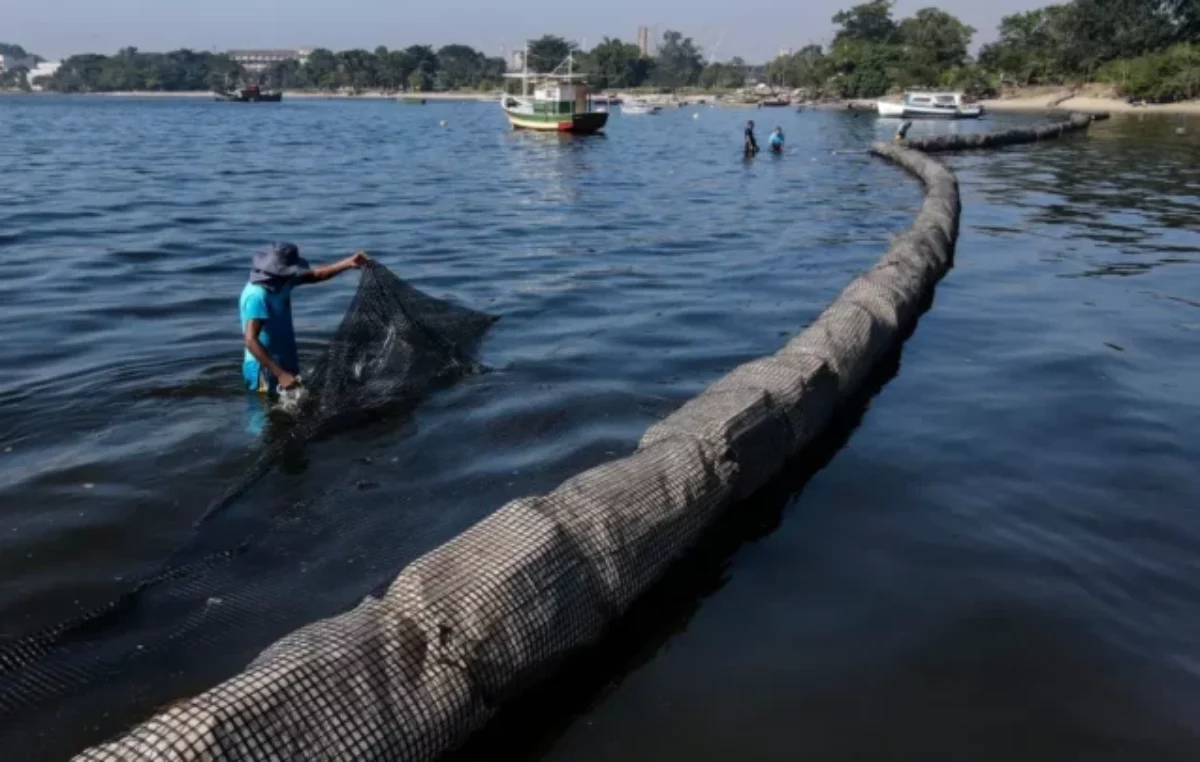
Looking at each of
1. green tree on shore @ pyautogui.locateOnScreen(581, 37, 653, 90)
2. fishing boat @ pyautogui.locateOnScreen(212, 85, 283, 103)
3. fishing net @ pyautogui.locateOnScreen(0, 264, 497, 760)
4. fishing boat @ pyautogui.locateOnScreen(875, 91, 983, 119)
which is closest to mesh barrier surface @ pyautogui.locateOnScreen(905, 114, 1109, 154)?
fishing boat @ pyautogui.locateOnScreen(875, 91, 983, 119)

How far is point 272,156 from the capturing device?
36.9 metres

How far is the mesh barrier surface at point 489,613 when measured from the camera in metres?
3.28

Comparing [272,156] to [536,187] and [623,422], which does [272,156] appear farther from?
[623,422]

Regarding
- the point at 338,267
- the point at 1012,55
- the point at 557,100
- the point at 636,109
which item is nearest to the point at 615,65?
the point at 636,109

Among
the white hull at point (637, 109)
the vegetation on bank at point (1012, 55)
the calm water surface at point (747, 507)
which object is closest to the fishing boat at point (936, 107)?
the vegetation on bank at point (1012, 55)

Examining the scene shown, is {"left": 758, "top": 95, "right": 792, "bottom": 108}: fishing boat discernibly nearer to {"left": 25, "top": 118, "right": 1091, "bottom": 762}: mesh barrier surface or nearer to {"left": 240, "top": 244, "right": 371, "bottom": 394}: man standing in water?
{"left": 240, "top": 244, "right": 371, "bottom": 394}: man standing in water

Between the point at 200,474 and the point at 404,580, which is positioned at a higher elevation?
the point at 404,580

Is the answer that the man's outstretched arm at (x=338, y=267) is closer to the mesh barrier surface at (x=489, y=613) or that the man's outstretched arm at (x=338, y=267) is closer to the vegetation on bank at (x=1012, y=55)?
the mesh barrier surface at (x=489, y=613)

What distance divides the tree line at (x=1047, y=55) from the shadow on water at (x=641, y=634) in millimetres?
70173

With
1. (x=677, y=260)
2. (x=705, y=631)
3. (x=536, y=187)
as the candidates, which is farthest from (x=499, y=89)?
(x=705, y=631)

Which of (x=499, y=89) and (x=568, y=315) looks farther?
(x=499, y=89)

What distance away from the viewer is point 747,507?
6262 millimetres

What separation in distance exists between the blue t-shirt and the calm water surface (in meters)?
0.33

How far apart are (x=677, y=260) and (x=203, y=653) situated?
1149 centimetres
